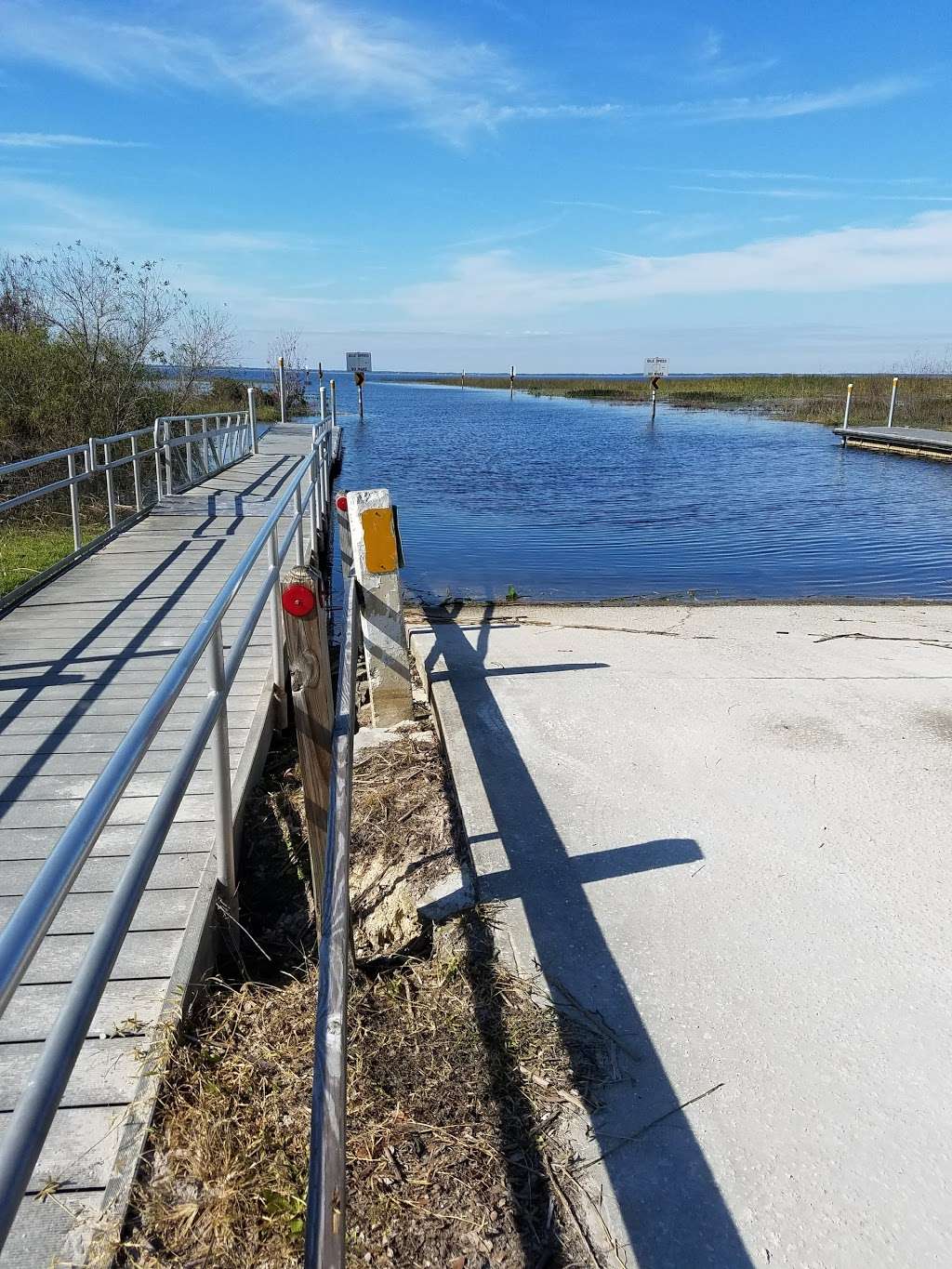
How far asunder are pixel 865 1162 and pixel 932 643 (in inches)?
232

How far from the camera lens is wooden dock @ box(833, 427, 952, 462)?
30.7m

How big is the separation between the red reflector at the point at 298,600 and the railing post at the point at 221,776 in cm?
26

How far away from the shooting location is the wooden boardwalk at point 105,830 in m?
2.38

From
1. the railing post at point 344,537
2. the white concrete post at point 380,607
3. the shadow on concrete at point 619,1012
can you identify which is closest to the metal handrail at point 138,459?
the railing post at point 344,537

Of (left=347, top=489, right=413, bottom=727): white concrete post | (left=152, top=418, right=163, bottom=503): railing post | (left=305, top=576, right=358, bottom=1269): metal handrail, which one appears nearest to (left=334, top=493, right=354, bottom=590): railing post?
(left=347, top=489, right=413, bottom=727): white concrete post

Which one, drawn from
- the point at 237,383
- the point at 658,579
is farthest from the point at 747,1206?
the point at 237,383

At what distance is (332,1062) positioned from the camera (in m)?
1.80

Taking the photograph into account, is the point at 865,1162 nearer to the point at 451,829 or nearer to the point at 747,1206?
the point at 747,1206

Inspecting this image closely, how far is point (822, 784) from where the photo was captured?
484 centimetres

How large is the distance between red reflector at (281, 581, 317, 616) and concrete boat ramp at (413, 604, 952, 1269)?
136cm

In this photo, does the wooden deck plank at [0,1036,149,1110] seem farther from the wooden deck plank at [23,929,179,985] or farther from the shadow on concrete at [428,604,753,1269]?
the shadow on concrete at [428,604,753,1269]

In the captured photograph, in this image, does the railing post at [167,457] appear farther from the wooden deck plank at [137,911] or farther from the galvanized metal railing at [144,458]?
the wooden deck plank at [137,911]

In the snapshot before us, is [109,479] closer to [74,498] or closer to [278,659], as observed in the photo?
[74,498]

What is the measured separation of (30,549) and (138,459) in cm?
193
